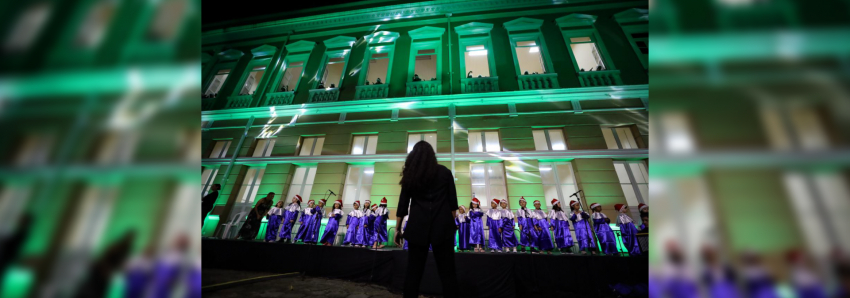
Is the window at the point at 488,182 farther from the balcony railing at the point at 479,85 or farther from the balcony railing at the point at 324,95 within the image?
the balcony railing at the point at 324,95

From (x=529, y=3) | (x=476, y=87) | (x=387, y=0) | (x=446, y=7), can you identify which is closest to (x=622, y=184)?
(x=476, y=87)

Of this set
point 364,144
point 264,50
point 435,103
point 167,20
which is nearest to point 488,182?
point 435,103

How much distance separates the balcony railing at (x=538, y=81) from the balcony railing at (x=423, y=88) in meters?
2.48

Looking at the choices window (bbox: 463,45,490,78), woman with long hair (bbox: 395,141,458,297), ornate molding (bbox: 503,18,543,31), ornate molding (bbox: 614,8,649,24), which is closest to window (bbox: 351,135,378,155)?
window (bbox: 463,45,490,78)

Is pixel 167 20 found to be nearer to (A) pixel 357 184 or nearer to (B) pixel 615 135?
(A) pixel 357 184

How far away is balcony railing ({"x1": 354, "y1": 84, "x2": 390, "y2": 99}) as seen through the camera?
9.24m

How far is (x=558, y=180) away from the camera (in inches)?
289

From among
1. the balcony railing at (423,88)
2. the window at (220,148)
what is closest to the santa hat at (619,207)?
the balcony railing at (423,88)

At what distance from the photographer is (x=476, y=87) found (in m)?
8.85

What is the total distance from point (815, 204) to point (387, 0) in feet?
39.2

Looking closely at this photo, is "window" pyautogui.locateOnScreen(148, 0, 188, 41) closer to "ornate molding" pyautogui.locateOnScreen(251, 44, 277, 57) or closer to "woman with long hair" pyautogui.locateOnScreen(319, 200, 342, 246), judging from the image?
"woman with long hair" pyautogui.locateOnScreen(319, 200, 342, 246)

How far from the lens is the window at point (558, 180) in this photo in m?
7.13

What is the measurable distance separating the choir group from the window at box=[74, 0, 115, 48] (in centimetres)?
598

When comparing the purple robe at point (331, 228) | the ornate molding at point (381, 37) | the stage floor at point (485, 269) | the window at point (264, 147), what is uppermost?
the ornate molding at point (381, 37)
